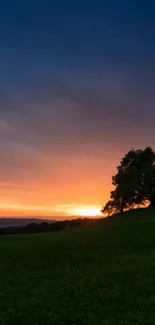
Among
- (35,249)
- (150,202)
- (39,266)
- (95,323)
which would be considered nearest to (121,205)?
→ (150,202)

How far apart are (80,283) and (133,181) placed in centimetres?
6610

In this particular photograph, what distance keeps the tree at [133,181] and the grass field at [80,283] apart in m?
46.8

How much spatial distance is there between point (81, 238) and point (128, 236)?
5.25 metres

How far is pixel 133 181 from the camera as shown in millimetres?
87562

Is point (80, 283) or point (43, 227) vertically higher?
point (43, 227)

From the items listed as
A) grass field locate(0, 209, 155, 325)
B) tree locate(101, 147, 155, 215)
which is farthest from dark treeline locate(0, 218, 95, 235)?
grass field locate(0, 209, 155, 325)

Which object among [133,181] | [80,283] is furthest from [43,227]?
[80,283]

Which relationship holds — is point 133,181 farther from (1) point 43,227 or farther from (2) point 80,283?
(2) point 80,283

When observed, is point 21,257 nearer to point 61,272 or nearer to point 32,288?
point 61,272

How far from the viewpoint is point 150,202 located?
8944 centimetres

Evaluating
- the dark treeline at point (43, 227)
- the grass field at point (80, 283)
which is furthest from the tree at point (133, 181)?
the grass field at point (80, 283)

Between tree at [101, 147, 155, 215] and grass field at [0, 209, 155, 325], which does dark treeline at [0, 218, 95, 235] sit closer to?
tree at [101, 147, 155, 215]

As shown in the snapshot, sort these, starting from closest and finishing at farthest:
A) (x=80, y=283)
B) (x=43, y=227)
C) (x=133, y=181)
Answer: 1. (x=80, y=283)
2. (x=43, y=227)
3. (x=133, y=181)

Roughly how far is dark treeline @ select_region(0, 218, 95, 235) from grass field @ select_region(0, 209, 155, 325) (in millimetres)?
35756
